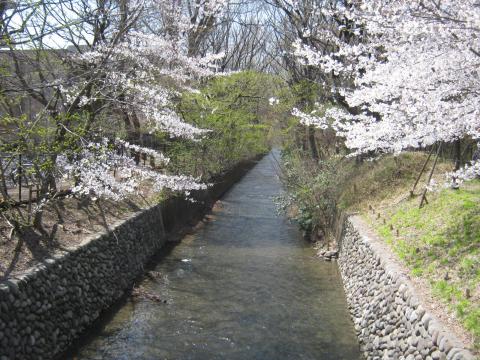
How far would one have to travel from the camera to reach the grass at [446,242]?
19.9 ft

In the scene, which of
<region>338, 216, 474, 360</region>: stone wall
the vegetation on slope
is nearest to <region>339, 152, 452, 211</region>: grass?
the vegetation on slope

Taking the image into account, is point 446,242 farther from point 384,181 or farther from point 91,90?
point 91,90

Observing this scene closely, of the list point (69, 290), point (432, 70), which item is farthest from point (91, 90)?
point (432, 70)

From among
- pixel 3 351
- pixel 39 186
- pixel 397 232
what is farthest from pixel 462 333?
pixel 39 186

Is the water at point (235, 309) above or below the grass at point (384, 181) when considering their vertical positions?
below

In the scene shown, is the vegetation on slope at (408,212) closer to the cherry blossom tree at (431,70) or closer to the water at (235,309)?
the water at (235,309)

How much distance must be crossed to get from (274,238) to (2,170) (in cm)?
959

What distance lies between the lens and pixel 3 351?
556 centimetres

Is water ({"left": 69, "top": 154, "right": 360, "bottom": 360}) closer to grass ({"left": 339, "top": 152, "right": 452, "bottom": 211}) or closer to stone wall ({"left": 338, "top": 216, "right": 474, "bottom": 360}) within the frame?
stone wall ({"left": 338, "top": 216, "right": 474, "bottom": 360})

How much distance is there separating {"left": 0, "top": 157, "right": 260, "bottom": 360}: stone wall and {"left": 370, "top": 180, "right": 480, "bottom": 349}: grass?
5592mm

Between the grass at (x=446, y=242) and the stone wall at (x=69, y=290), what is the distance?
220 inches

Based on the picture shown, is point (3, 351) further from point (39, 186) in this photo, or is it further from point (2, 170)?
point (39, 186)

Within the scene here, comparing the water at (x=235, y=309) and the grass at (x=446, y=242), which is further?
the water at (x=235, y=309)

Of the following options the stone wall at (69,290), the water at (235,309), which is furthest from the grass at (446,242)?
the stone wall at (69,290)
